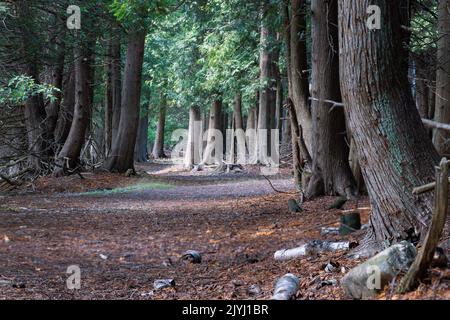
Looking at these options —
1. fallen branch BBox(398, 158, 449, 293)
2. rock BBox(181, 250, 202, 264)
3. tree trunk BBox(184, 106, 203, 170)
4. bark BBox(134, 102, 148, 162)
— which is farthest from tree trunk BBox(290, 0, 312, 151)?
bark BBox(134, 102, 148, 162)

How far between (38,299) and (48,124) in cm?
1514

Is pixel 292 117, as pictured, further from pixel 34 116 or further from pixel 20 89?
pixel 34 116

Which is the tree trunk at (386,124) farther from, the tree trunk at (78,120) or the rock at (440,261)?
the tree trunk at (78,120)

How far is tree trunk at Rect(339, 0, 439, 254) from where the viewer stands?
5695 millimetres

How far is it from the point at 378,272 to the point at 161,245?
465 cm

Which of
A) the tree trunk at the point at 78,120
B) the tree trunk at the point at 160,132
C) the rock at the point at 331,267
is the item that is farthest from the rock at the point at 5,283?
the tree trunk at the point at 160,132

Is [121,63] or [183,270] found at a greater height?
[121,63]

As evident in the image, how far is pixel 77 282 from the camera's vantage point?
607 centimetres

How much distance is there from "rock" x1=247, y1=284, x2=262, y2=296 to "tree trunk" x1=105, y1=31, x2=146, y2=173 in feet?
51.6

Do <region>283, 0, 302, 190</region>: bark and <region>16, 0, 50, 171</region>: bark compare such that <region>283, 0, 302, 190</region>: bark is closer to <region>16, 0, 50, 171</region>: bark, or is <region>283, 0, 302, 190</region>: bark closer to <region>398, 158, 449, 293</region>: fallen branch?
<region>16, 0, 50, 171</region>: bark

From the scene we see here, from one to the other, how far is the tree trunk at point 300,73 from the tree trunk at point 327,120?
146cm

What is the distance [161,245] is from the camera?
28.7ft

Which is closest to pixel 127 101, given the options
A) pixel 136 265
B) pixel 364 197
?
pixel 364 197
